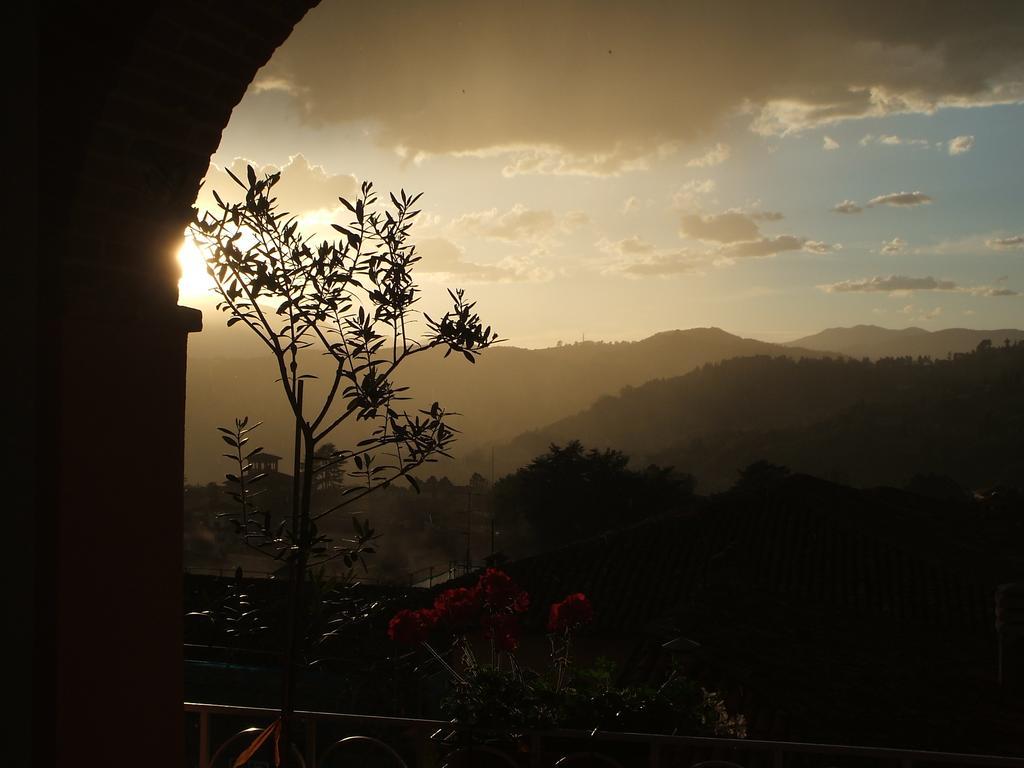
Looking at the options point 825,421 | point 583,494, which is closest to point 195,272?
point 583,494

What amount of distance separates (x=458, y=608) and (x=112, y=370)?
4.04ft

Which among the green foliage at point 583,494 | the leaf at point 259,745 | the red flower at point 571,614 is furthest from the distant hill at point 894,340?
the leaf at point 259,745

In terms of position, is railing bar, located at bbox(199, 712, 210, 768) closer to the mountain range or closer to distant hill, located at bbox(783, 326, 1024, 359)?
the mountain range

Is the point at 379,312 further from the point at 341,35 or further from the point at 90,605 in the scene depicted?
the point at 341,35

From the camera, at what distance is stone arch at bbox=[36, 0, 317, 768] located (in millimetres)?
1559

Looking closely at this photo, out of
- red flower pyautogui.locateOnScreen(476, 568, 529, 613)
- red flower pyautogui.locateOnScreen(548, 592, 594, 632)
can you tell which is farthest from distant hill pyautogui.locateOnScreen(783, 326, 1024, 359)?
red flower pyautogui.locateOnScreen(476, 568, 529, 613)

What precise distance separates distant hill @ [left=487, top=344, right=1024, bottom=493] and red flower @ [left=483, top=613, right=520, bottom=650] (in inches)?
1116

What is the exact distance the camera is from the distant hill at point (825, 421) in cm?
3653

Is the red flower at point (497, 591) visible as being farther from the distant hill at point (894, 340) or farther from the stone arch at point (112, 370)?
the distant hill at point (894, 340)

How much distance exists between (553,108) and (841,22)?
2283mm

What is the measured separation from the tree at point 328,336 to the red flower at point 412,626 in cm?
30

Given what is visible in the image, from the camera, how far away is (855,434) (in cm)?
3962

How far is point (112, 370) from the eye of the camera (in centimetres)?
166

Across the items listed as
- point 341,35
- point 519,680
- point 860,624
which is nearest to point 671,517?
point 860,624
